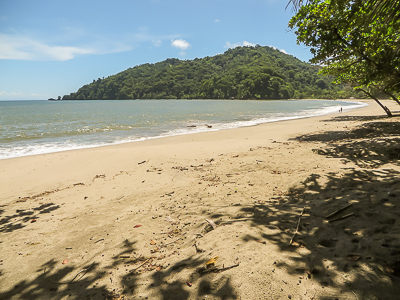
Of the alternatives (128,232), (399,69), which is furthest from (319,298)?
(399,69)

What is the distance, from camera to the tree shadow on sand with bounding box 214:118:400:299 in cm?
222

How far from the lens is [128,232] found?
4234mm

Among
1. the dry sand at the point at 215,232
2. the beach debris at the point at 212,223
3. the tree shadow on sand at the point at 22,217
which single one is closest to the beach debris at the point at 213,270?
the dry sand at the point at 215,232

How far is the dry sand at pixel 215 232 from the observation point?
2391 millimetres

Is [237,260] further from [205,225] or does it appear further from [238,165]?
[238,165]

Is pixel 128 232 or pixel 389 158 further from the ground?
pixel 389 158

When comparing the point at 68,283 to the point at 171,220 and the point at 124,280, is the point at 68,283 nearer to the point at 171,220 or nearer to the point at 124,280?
the point at 124,280

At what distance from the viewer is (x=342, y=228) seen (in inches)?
125

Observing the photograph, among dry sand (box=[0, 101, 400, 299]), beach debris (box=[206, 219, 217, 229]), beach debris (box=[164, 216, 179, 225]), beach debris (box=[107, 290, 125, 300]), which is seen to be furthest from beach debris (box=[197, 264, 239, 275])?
beach debris (box=[164, 216, 179, 225])

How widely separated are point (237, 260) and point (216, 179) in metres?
4.06

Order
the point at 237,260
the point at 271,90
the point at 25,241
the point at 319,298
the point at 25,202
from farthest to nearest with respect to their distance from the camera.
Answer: the point at 271,90
the point at 25,202
the point at 25,241
the point at 237,260
the point at 319,298

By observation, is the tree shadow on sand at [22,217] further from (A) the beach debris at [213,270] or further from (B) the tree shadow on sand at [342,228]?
(B) the tree shadow on sand at [342,228]

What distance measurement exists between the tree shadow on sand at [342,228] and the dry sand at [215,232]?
0.01 metres

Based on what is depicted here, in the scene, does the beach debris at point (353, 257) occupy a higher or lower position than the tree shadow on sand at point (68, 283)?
higher
